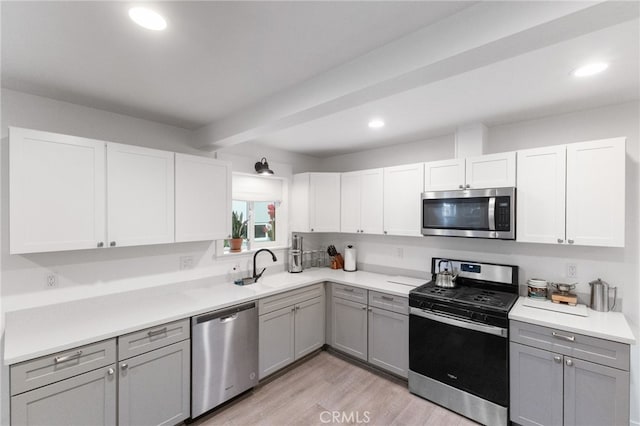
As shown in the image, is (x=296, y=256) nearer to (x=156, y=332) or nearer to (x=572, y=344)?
(x=156, y=332)

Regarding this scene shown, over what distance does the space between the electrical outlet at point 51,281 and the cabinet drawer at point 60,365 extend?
70 cm

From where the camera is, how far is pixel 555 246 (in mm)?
2457

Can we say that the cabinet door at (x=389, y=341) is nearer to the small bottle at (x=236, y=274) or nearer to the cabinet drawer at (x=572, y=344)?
the cabinet drawer at (x=572, y=344)

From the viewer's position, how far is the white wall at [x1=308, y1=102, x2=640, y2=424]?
216 centimetres

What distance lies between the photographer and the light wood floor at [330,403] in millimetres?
2277

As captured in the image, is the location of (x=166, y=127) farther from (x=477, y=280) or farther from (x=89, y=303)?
(x=477, y=280)

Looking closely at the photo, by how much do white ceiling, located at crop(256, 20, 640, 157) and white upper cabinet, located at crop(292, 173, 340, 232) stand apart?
692 mm

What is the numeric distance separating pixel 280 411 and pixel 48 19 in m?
2.92

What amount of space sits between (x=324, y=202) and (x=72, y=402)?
9.38 feet

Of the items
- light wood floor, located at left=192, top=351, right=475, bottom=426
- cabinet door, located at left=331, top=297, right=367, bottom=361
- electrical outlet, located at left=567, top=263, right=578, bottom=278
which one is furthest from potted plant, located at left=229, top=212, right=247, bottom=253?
electrical outlet, located at left=567, top=263, right=578, bottom=278

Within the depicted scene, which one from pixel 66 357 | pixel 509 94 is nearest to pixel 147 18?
pixel 66 357

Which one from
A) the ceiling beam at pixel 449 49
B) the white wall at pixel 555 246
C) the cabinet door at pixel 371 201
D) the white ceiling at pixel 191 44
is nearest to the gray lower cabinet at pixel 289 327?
the cabinet door at pixel 371 201

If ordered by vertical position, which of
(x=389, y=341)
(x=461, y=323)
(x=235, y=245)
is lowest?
(x=389, y=341)

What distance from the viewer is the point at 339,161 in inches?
164
